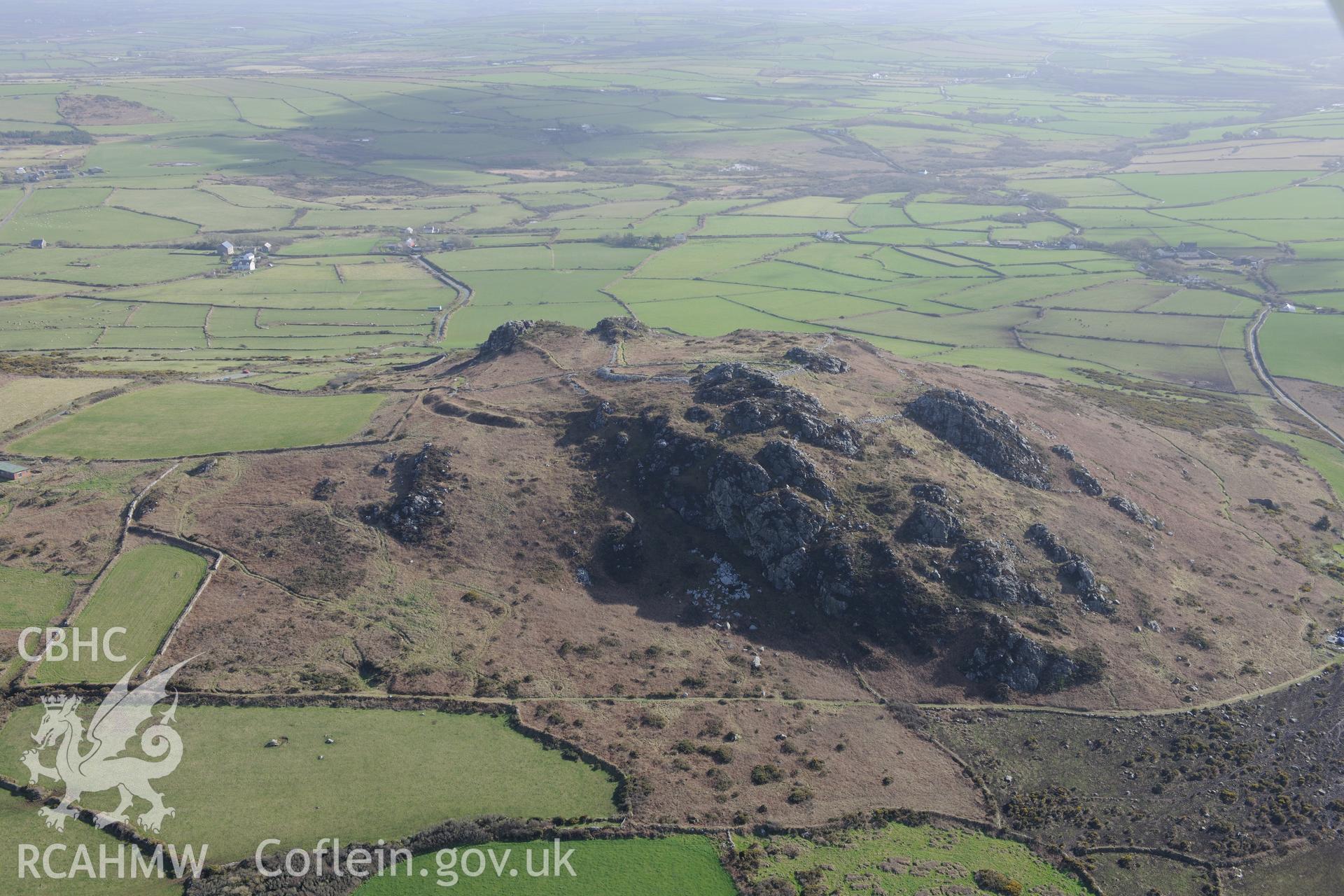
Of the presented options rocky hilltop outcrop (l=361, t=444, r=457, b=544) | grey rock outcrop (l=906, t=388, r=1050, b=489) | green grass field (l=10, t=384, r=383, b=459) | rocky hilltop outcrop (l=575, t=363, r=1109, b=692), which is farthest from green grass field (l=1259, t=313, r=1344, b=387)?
green grass field (l=10, t=384, r=383, b=459)

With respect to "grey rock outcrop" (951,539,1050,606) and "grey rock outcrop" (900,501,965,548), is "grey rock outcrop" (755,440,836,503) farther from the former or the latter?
"grey rock outcrop" (951,539,1050,606)

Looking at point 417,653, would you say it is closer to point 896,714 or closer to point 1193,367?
point 896,714

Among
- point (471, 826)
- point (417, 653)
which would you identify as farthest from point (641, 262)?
point (471, 826)

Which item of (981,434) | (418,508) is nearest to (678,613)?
(418,508)

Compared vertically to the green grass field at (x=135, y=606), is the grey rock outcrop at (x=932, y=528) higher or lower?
higher

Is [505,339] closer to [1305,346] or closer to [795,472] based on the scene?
[795,472]

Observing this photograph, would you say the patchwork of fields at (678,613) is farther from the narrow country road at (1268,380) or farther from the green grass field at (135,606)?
the narrow country road at (1268,380)

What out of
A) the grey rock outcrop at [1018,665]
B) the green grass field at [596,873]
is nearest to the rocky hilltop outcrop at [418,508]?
the green grass field at [596,873]

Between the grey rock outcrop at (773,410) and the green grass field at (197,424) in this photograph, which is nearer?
the grey rock outcrop at (773,410)
